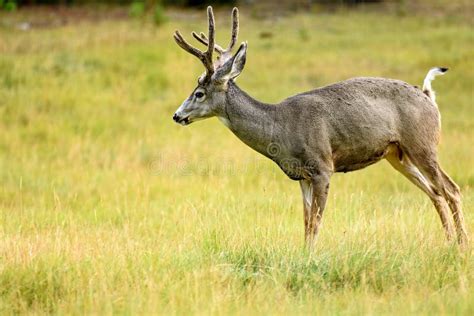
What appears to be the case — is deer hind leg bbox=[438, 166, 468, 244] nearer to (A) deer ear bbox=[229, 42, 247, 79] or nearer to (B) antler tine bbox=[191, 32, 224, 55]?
(A) deer ear bbox=[229, 42, 247, 79]

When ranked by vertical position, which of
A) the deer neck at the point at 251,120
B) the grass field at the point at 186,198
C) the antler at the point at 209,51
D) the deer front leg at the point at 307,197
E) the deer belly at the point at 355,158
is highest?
the antler at the point at 209,51

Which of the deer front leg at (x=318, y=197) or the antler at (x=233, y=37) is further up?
the antler at (x=233, y=37)

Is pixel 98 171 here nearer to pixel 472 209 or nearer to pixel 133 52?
pixel 472 209

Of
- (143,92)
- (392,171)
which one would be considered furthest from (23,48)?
(392,171)

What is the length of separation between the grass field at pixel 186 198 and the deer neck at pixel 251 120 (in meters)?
0.53

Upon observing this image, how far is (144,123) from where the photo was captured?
15.2 m

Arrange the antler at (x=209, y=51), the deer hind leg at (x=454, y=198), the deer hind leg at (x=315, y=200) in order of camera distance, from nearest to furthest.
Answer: the deer hind leg at (x=315, y=200) → the antler at (x=209, y=51) → the deer hind leg at (x=454, y=198)

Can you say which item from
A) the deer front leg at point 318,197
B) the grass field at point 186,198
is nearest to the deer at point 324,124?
the deer front leg at point 318,197

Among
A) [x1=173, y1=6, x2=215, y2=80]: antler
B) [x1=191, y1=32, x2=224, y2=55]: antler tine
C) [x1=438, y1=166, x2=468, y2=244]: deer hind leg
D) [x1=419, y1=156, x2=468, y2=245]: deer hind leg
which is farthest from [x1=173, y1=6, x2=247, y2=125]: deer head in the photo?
[x1=438, y1=166, x2=468, y2=244]: deer hind leg

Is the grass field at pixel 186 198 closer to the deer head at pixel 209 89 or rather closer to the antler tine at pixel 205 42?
the deer head at pixel 209 89

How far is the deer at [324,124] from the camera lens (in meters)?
7.83

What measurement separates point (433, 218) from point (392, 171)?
3.78 m

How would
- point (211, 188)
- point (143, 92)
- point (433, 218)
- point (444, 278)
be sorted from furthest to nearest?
point (143, 92), point (211, 188), point (433, 218), point (444, 278)

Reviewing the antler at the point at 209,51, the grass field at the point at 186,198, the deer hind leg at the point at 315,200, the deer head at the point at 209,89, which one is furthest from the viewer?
the deer head at the point at 209,89
